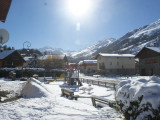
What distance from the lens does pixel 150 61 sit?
40.2 meters

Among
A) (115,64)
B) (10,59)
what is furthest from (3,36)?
(115,64)

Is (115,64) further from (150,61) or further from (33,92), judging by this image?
(33,92)

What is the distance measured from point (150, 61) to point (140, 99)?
128ft

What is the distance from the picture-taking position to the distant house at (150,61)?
124ft

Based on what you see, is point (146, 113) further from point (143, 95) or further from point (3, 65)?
point (3, 65)

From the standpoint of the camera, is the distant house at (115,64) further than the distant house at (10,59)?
Yes

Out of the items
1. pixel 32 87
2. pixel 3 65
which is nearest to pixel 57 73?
pixel 3 65

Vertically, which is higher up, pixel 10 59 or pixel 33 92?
pixel 10 59

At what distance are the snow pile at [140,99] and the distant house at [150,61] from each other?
35725 mm

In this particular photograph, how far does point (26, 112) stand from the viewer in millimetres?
6727

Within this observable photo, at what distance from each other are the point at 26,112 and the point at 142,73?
41676 millimetres

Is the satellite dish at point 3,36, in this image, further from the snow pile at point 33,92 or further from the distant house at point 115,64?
the distant house at point 115,64

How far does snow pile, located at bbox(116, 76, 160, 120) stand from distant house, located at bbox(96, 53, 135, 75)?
48.7 metres

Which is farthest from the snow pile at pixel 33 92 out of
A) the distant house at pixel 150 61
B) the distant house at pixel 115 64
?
the distant house at pixel 115 64
